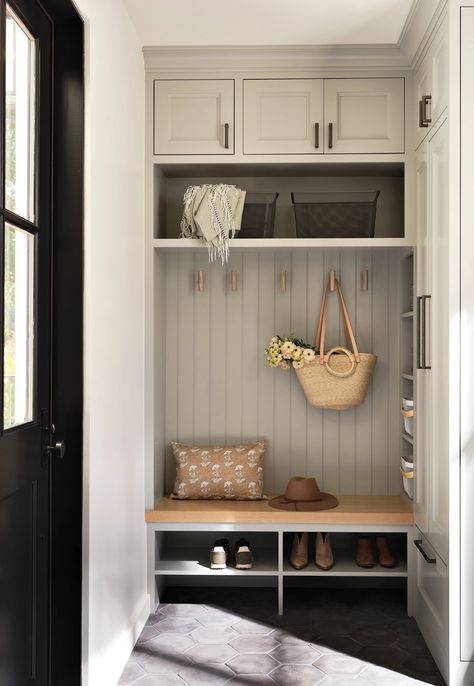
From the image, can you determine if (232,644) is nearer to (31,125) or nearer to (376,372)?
(376,372)

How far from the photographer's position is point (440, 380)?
2.72 m

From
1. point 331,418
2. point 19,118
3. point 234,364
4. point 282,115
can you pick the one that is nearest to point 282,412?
point 331,418

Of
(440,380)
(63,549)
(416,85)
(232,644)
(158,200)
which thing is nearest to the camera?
(63,549)

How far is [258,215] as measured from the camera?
11.1 ft

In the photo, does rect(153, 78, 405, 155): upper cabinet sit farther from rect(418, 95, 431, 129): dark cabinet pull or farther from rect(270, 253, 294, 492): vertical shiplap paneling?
rect(270, 253, 294, 492): vertical shiplap paneling

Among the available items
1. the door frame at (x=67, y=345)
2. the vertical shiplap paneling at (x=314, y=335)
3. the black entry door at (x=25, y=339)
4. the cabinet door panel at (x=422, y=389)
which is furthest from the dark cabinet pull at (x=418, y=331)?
the black entry door at (x=25, y=339)

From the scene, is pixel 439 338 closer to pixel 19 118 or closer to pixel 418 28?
pixel 418 28

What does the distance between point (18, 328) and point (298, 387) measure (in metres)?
2.02

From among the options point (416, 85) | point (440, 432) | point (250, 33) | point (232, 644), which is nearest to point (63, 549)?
point (232, 644)

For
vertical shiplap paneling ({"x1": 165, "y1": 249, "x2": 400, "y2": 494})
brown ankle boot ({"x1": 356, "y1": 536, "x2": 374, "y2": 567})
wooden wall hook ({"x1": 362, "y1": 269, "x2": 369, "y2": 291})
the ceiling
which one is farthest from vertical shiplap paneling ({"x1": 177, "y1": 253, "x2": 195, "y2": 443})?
the ceiling

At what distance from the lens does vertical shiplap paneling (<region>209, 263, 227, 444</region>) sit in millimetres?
3732

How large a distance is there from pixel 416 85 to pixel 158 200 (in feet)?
4.44

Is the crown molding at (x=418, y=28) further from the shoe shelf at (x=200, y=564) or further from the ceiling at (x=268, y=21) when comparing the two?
the shoe shelf at (x=200, y=564)

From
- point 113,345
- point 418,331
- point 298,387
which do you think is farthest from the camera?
point 298,387
